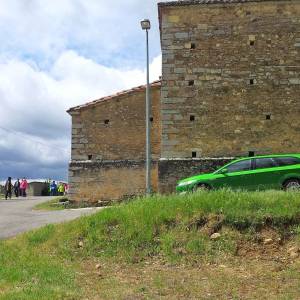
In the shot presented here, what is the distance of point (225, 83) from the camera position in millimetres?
20438

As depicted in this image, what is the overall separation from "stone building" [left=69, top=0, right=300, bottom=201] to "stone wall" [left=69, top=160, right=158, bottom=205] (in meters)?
1.14

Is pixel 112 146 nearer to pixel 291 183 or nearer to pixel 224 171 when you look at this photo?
pixel 224 171

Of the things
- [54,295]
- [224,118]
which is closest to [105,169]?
[224,118]

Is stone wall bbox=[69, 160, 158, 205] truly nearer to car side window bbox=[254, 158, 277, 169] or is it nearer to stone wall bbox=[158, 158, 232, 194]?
stone wall bbox=[158, 158, 232, 194]

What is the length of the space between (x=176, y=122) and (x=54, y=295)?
13.7 m

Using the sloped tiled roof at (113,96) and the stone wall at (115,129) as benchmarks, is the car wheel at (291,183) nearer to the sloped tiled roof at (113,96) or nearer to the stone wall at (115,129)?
the stone wall at (115,129)

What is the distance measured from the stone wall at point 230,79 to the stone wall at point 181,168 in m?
0.31

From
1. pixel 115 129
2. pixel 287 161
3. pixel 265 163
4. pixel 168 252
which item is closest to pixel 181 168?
pixel 115 129

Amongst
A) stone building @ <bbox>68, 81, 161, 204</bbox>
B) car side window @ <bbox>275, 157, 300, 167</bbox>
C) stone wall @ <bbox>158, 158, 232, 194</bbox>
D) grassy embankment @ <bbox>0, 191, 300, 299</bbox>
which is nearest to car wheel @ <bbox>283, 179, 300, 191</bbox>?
car side window @ <bbox>275, 157, 300, 167</bbox>

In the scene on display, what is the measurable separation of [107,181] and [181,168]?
12.5 ft

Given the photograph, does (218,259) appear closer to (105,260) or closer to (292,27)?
(105,260)

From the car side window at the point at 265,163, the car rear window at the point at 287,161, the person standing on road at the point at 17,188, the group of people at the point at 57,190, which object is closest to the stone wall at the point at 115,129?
the car side window at the point at 265,163

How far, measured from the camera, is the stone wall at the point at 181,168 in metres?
19.8

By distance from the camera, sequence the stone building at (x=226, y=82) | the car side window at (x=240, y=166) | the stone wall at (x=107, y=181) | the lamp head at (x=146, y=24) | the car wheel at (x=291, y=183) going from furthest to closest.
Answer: the stone wall at (x=107, y=181)
the stone building at (x=226, y=82)
the lamp head at (x=146, y=24)
the car side window at (x=240, y=166)
the car wheel at (x=291, y=183)
